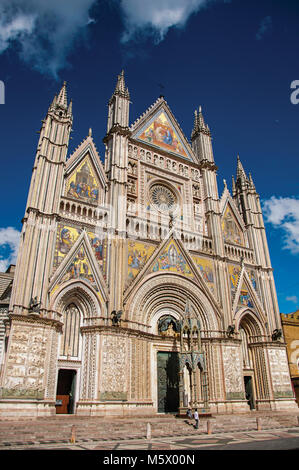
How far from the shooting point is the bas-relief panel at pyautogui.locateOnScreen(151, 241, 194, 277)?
2316 cm

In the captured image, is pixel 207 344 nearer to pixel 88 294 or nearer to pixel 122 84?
pixel 88 294

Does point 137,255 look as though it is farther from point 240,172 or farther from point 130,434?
point 240,172

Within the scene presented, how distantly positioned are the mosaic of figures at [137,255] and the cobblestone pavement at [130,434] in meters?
8.13

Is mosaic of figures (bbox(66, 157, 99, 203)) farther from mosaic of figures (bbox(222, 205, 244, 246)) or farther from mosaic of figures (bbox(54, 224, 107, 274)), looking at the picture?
mosaic of figures (bbox(222, 205, 244, 246))

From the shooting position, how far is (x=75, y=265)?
65.8 ft

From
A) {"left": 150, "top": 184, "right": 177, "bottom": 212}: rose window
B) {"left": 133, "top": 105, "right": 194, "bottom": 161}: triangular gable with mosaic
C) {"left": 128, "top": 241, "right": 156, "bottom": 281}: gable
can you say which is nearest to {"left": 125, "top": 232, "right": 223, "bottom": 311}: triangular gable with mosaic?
{"left": 128, "top": 241, "right": 156, "bottom": 281}: gable

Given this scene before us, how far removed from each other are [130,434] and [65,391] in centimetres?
606

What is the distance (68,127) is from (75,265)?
991 centimetres

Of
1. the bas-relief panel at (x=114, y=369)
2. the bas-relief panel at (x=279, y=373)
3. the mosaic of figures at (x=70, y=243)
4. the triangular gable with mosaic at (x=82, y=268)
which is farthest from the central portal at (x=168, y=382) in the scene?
the bas-relief panel at (x=279, y=373)

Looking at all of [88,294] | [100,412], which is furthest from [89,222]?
[100,412]

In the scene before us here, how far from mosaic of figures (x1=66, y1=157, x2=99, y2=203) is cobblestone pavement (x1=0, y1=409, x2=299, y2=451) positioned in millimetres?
12512

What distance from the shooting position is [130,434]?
46.0ft

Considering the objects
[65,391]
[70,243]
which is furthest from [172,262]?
[65,391]

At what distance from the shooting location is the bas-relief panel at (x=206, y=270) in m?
25.0
